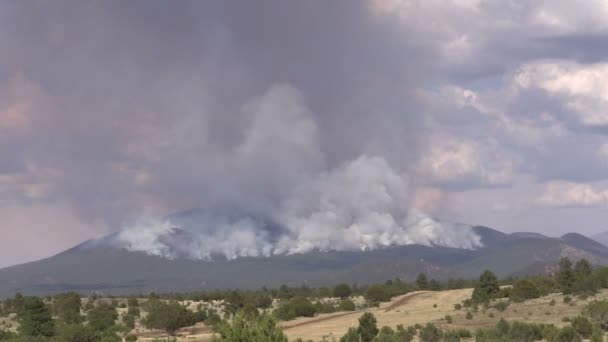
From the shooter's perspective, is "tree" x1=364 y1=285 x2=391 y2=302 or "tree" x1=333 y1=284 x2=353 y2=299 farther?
"tree" x1=333 y1=284 x2=353 y2=299

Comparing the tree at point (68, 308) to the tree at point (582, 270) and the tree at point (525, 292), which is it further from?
the tree at point (582, 270)

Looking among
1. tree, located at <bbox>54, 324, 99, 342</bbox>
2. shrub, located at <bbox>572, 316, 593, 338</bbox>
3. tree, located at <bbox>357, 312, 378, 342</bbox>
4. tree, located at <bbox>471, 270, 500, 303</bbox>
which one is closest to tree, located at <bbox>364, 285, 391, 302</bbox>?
tree, located at <bbox>471, 270, 500, 303</bbox>

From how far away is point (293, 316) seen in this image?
111 m

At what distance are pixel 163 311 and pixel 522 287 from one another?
42.9 meters

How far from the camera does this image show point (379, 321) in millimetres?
95125

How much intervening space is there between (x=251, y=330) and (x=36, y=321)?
188 feet

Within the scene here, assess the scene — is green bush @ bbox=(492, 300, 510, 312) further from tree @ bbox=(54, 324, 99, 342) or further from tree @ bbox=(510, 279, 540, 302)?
tree @ bbox=(54, 324, 99, 342)

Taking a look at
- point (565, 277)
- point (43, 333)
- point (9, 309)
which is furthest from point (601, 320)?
point (9, 309)

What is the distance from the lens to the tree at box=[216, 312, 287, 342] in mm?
45500

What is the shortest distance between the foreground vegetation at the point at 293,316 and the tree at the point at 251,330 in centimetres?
5

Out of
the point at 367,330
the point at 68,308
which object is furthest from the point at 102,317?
the point at 367,330

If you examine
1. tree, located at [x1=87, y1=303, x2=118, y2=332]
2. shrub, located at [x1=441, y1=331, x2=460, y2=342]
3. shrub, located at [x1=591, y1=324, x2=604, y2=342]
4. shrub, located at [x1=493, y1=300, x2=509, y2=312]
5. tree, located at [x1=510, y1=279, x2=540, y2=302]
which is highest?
tree, located at [x1=87, y1=303, x2=118, y2=332]

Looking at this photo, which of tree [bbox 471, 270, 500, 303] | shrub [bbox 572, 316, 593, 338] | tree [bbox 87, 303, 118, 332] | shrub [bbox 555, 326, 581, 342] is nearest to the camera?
shrub [bbox 555, 326, 581, 342]

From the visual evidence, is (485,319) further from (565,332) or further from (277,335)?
(277,335)
